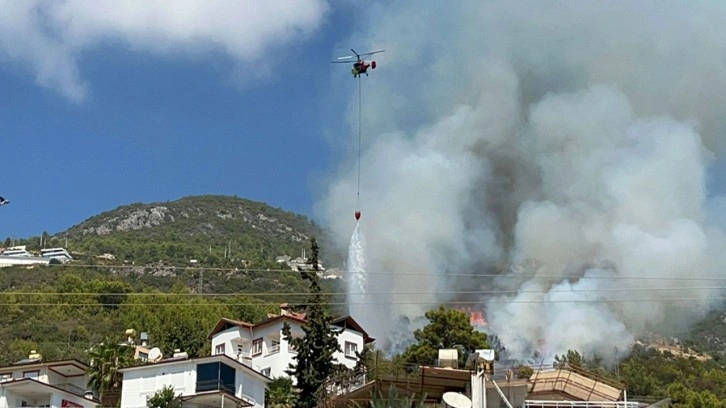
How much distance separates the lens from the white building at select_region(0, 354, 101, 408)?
56.6 metres

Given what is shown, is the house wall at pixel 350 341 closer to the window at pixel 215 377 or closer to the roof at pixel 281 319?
the roof at pixel 281 319

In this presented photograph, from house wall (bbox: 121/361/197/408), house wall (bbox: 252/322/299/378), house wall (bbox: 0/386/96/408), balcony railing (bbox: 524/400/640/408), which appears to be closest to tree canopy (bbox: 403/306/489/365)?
house wall (bbox: 252/322/299/378)

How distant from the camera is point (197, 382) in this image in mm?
57688

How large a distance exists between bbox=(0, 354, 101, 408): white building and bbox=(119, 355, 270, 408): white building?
285cm

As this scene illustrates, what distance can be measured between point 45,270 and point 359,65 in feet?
332


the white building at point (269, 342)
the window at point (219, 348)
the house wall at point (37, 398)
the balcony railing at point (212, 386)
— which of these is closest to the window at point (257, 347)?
the white building at point (269, 342)

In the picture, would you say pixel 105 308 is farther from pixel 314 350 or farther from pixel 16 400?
pixel 314 350

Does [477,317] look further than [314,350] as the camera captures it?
Yes

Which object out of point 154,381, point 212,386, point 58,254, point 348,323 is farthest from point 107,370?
point 58,254

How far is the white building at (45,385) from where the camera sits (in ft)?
186

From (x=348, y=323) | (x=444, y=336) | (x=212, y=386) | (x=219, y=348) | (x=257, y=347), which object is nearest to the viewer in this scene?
(x=212, y=386)

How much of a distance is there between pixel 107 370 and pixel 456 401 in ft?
115

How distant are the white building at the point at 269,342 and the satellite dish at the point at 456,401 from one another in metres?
40.0

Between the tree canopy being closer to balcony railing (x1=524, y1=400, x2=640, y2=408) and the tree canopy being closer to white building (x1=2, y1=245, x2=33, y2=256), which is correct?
balcony railing (x1=524, y1=400, x2=640, y2=408)
